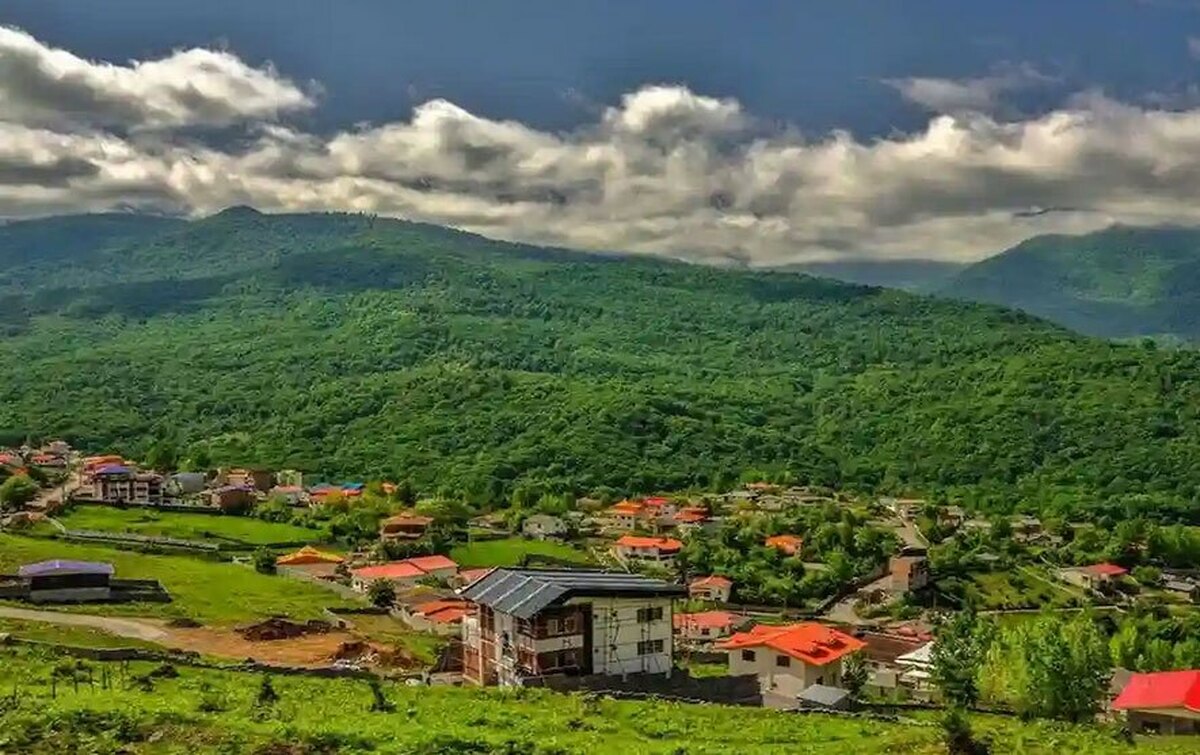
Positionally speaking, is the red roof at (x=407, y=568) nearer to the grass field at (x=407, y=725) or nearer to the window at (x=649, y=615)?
the window at (x=649, y=615)

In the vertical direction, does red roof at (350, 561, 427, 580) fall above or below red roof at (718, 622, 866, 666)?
below

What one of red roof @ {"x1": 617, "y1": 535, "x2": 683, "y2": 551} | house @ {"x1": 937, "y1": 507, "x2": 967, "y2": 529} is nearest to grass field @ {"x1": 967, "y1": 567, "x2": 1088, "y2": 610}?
house @ {"x1": 937, "y1": 507, "x2": 967, "y2": 529}

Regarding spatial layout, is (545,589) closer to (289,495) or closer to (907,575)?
(907,575)

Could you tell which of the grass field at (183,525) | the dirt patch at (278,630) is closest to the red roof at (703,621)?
the dirt patch at (278,630)

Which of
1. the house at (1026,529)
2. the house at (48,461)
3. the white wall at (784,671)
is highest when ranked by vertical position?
the house at (48,461)

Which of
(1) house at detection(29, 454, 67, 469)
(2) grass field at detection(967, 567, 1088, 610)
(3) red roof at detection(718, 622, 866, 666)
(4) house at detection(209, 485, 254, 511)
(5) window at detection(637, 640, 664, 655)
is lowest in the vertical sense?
(2) grass field at detection(967, 567, 1088, 610)

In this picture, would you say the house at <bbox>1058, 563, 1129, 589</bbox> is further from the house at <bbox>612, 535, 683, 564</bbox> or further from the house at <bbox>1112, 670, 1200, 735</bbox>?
the house at <bbox>1112, 670, 1200, 735</bbox>
